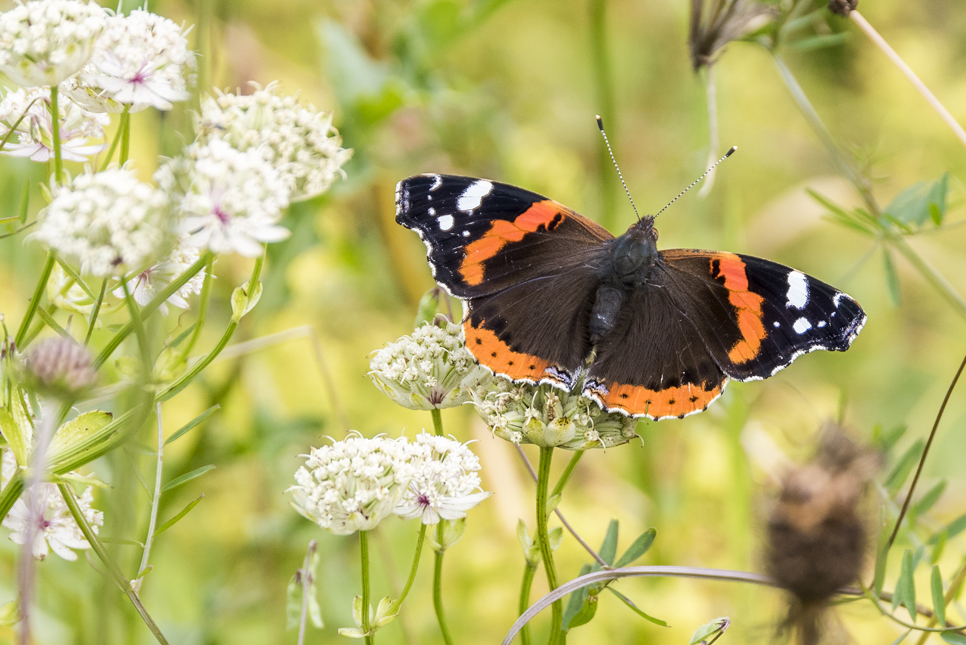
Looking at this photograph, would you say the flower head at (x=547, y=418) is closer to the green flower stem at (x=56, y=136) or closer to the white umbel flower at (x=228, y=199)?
the white umbel flower at (x=228, y=199)

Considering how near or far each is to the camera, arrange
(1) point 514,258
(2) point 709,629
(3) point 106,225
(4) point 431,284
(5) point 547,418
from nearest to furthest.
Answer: (3) point 106,225 → (2) point 709,629 → (5) point 547,418 → (1) point 514,258 → (4) point 431,284

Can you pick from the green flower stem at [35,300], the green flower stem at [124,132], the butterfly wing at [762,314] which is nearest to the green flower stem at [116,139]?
the green flower stem at [124,132]

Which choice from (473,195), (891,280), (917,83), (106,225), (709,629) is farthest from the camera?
(473,195)

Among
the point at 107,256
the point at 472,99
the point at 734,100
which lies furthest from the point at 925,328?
the point at 107,256

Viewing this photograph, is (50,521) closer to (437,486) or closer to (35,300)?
(35,300)

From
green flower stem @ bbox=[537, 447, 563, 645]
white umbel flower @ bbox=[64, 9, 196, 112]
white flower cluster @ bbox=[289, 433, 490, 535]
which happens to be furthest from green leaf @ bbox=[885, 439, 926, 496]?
white umbel flower @ bbox=[64, 9, 196, 112]

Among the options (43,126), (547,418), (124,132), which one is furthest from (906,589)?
(43,126)

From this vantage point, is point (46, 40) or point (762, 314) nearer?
point (46, 40)
